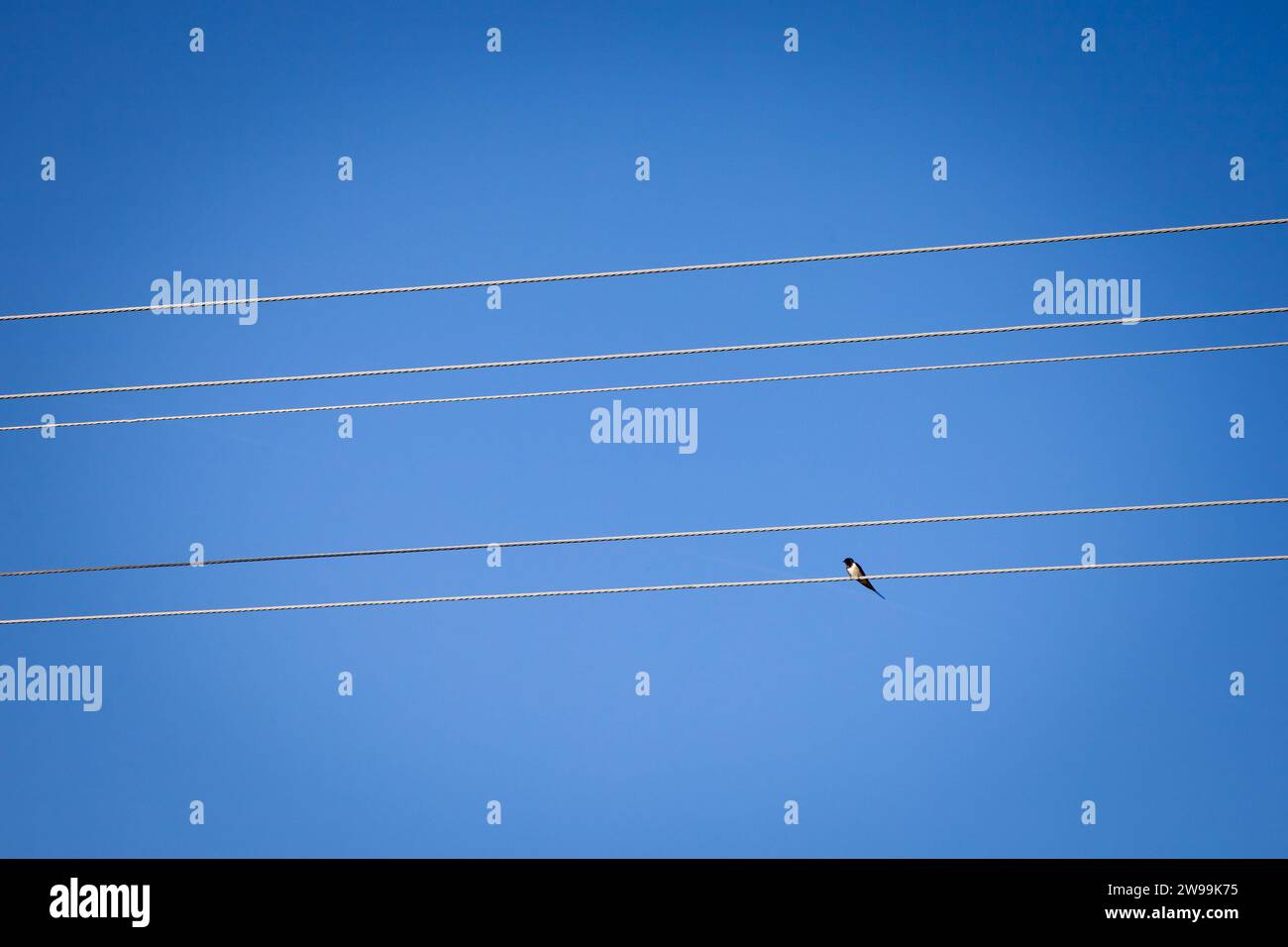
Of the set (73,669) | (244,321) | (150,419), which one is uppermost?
(244,321)

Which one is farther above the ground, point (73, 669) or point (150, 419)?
point (150, 419)
